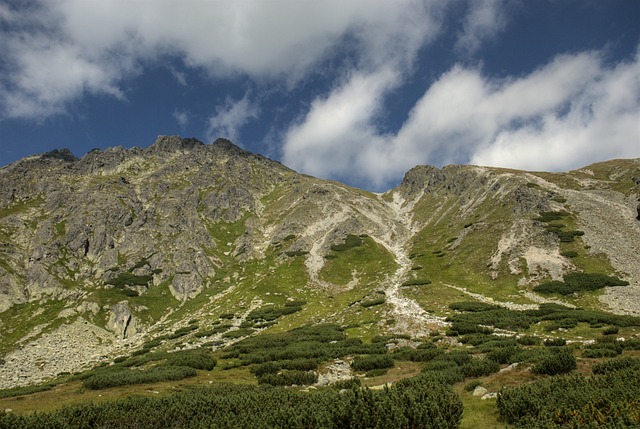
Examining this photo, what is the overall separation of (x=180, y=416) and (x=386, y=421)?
9.12m

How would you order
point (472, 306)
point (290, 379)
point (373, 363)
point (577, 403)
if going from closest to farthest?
point (577, 403) → point (290, 379) → point (373, 363) → point (472, 306)

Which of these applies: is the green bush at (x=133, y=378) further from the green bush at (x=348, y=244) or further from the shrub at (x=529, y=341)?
the green bush at (x=348, y=244)

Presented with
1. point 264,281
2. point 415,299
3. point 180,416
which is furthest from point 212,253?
point 180,416

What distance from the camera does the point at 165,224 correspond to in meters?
126

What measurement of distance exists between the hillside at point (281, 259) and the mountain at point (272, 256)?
0.51m

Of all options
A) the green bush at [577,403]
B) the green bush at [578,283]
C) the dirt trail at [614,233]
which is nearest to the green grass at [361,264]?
the green bush at [578,283]

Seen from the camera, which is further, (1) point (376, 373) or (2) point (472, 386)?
(1) point (376, 373)

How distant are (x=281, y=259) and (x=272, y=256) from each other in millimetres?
5877

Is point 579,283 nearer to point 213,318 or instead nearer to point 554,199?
point 554,199

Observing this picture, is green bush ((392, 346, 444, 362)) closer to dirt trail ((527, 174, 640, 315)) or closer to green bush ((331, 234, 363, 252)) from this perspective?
dirt trail ((527, 174, 640, 315))

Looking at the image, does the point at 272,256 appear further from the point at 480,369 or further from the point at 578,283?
the point at 480,369

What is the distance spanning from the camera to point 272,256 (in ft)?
374

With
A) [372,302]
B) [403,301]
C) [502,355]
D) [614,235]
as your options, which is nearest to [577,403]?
[502,355]

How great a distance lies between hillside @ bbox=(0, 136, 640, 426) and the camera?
59.9 metres
